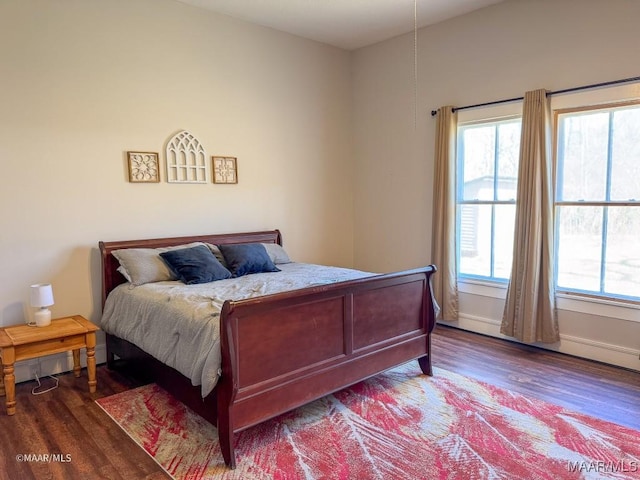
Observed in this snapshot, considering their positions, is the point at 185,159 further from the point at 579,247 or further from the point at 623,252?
the point at 623,252

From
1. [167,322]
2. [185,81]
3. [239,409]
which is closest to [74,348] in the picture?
[167,322]

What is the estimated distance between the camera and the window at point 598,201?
357cm

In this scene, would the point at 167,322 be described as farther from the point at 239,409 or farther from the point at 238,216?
the point at 238,216

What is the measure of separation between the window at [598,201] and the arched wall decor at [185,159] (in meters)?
3.22

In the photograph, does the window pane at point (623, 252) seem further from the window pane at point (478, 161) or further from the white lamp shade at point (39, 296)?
the white lamp shade at point (39, 296)

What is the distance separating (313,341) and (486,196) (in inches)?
103

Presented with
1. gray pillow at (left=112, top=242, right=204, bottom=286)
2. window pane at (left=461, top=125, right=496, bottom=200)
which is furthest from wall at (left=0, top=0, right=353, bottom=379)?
window pane at (left=461, top=125, right=496, bottom=200)

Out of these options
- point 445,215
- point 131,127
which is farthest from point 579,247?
point 131,127

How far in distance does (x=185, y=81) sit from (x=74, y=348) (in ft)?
8.23

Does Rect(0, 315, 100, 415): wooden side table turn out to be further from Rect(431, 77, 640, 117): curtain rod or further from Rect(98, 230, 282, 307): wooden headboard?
Rect(431, 77, 640, 117): curtain rod

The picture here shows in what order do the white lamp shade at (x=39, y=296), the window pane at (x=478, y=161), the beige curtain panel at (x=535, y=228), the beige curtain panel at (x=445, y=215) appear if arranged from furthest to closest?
1. the beige curtain panel at (x=445, y=215)
2. the window pane at (x=478, y=161)
3. the beige curtain panel at (x=535, y=228)
4. the white lamp shade at (x=39, y=296)

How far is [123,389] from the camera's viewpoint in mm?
3361

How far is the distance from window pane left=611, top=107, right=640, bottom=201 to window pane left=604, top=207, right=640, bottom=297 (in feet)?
0.46

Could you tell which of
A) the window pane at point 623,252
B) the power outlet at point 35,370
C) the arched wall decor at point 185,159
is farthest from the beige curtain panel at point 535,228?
the power outlet at point 35,370
